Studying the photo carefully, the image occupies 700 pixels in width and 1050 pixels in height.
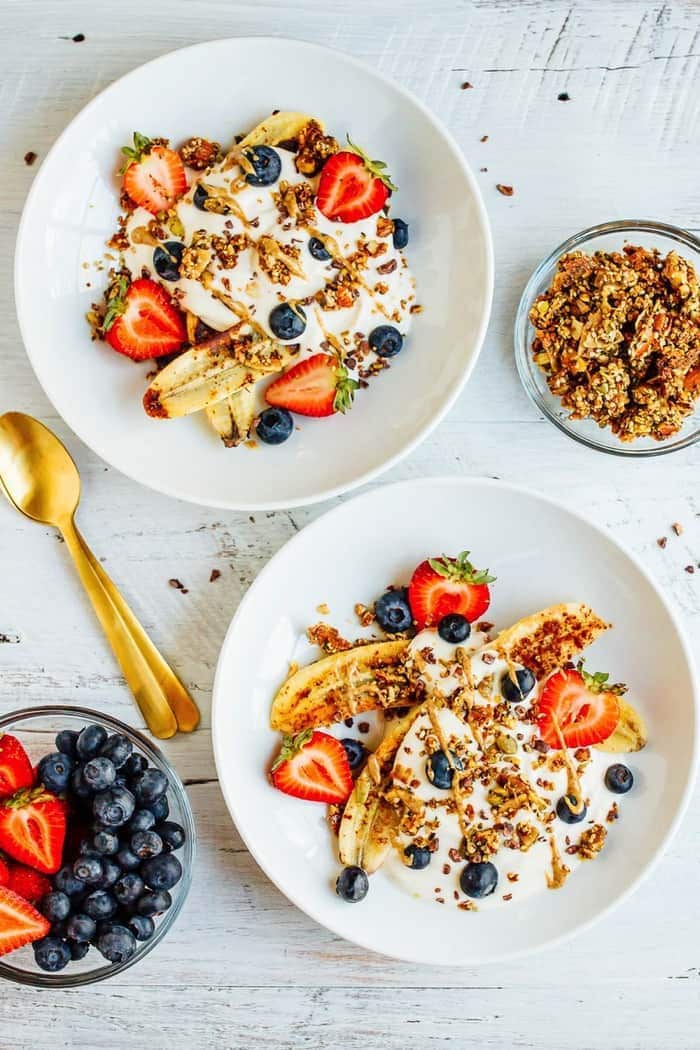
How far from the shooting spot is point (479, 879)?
1.68 metres

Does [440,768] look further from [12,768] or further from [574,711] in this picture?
[12,768]

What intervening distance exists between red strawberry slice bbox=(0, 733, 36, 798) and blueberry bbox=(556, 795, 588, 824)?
0.96 metres

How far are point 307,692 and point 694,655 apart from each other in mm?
764

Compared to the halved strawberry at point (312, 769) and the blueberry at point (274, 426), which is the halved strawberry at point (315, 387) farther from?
the halved strawberry at point (312, 769)

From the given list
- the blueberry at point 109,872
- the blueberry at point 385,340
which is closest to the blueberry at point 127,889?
the blueberry at point 109,872

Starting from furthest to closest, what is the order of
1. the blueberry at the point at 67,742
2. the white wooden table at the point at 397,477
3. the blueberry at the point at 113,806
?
the white wooden table at the point at 397,477 → the blueberry at the point at 67,742 → the blueberry at the point at 113,806

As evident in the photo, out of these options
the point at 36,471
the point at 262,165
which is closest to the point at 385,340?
the point at 262,165

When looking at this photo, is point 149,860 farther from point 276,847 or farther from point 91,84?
point 91,84

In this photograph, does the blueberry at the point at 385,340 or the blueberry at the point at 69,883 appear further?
the blueberry at the point at 385,340

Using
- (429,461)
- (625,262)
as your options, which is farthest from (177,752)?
(625,262)

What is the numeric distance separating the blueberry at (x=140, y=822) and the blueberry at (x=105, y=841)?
0.04m

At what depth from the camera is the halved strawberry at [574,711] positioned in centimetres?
170

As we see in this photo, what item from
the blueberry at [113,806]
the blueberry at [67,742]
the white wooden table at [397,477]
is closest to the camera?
the blueberry at [113,806]

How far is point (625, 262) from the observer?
1.67m
